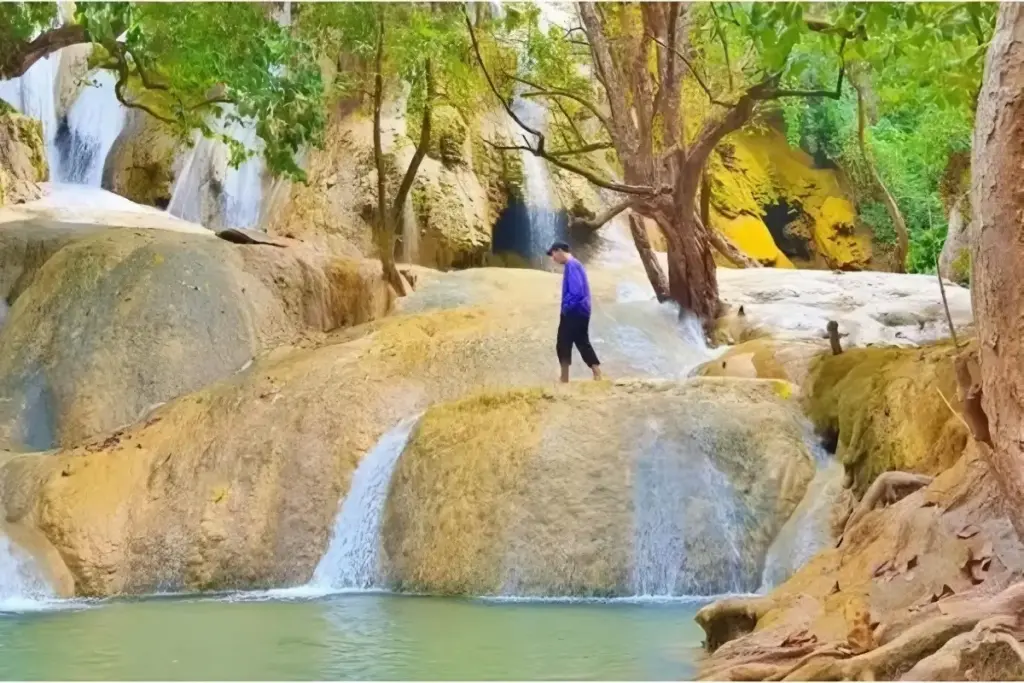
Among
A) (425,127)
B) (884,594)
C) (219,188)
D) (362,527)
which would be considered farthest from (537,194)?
(884,594)

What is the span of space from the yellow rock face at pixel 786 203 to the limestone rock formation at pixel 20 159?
43.4 feet

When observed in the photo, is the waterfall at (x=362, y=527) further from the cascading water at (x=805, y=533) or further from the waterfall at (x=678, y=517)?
the cascading water at (x=805, y=533)

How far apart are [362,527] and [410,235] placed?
10.5m

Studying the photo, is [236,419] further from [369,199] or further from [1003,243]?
[369,199]

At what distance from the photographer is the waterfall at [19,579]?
8758mm

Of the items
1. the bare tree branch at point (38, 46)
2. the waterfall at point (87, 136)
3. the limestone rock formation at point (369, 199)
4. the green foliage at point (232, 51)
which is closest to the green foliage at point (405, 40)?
the green foliage at point (232, 51)

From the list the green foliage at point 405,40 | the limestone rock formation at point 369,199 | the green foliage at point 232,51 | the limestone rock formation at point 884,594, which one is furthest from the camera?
the limestone rock formation at point 369,199

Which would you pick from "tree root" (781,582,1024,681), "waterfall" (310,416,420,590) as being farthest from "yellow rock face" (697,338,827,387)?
"tree root" (781,582,1024,681)

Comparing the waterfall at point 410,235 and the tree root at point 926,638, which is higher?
the waterfall at point 410,235

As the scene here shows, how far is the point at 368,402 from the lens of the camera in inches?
414

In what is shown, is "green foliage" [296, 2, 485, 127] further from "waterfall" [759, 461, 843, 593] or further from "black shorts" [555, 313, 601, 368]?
"waterfall" [759, 461, 843, 593]

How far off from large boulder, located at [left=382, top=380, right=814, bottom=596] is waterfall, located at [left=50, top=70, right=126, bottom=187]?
1566 centimetres

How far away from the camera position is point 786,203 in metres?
24.8

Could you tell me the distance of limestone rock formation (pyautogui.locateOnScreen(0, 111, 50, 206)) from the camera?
709 inches
